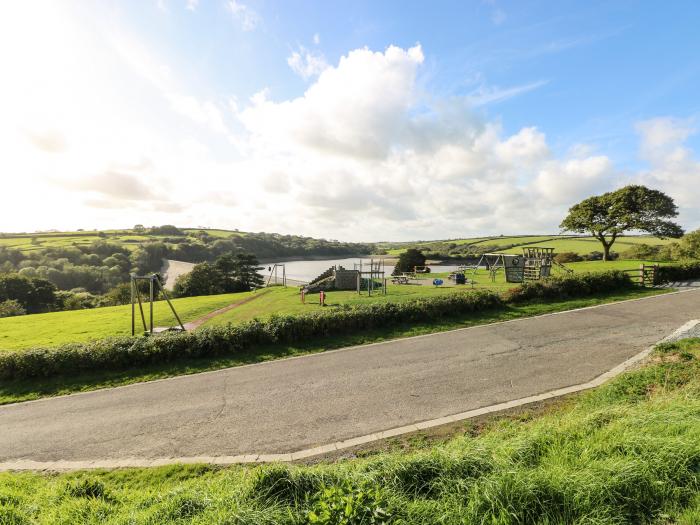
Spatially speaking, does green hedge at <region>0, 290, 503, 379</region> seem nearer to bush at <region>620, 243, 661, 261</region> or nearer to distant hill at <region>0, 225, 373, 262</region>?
bush at <region>620, 243, 661, 261</region>

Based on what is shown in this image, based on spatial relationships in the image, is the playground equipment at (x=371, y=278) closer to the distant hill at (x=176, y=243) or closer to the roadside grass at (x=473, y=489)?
the roadside grass at (x=473, y=489)

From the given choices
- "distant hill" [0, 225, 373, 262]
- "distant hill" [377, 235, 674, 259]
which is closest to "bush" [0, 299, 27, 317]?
"distant hill" [0, 225, 373, 262]

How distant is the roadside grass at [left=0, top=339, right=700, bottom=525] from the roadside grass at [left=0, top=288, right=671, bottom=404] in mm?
6363

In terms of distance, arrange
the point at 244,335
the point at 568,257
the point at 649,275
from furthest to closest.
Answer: the point at 568,257, the point at 649,275, the point at 244,335

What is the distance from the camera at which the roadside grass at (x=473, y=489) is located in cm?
349

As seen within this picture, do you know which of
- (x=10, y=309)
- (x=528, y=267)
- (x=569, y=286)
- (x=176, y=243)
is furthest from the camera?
(x=176, y=243)

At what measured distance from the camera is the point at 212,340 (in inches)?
514

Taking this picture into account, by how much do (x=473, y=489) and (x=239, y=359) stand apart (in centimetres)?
1065

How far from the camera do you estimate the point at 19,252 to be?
231 ft

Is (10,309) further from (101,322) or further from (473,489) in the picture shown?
(473,489)

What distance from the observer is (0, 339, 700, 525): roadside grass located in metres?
3.49

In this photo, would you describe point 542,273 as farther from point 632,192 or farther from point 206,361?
point 206,361

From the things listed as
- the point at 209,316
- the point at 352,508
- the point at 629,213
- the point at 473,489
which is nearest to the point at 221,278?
the point at 209,316

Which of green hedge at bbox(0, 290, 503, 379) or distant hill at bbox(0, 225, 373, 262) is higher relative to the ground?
distant hill at bbox(0, 225, 373, 262)
